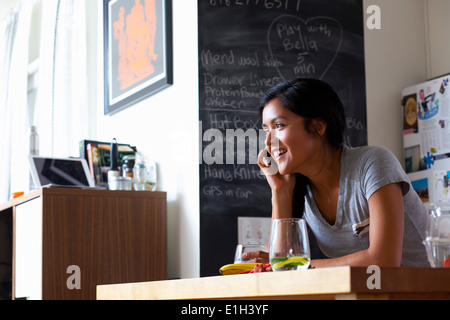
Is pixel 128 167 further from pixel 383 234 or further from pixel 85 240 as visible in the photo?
pixel 383 234

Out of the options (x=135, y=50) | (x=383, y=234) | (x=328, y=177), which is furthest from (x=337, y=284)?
(x=135, y=50)

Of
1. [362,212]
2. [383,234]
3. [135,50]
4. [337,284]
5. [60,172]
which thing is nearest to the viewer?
[337,284]

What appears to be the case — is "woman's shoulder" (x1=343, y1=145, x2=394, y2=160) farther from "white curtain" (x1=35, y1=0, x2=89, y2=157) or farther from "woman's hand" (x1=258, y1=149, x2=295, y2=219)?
"white curtain" (x1=35, y1=0, x2=89, y2=157)

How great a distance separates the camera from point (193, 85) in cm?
296

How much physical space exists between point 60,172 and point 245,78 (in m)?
0.98

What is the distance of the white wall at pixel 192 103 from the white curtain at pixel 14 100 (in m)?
1.08

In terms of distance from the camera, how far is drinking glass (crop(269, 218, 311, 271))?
1.25 m

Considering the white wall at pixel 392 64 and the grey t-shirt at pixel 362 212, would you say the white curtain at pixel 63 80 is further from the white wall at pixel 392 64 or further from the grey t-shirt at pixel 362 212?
the grey t-shirt at pixel 362 212

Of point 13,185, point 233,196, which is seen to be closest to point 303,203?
point 233,196

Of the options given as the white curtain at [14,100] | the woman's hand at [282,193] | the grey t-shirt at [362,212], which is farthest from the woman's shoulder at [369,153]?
the white curtain at [14,100]

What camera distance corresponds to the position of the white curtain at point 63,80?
4.09 meters

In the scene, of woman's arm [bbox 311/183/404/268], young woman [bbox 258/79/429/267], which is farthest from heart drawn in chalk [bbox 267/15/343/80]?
woman's arm [bbox 311/183/404/268]

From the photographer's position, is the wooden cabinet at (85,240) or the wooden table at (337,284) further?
the wooden cabinet at (85,240)

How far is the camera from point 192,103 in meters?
2.96
